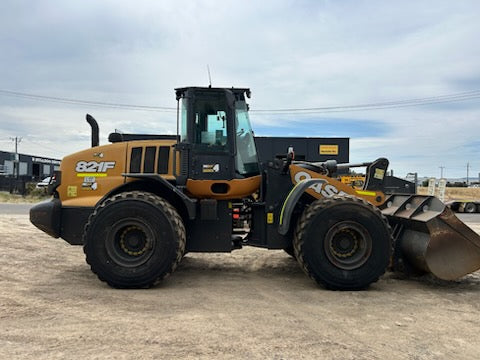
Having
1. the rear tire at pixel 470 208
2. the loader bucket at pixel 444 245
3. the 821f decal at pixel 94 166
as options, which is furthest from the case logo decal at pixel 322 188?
the rear tire at pixel 470 208

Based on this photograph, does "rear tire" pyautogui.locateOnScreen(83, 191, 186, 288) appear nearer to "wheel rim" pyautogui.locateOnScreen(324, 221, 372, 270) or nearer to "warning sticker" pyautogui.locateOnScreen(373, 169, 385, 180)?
"wheel rim" pyautogui.locateOnScreen(324, 221, 372, 270)

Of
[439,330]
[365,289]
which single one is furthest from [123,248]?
[439,330]

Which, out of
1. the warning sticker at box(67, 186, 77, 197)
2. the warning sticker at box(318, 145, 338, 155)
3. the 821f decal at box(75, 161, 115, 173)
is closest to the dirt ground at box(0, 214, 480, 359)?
the warning sticker at box(67, 186, 77, 197)

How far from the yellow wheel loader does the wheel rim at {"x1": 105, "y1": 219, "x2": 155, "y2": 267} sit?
1cm

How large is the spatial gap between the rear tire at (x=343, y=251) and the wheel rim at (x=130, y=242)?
204 cm

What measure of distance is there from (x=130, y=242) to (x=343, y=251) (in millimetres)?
2921

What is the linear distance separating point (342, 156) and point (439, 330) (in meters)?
19.0

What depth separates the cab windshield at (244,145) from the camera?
655 centimetres

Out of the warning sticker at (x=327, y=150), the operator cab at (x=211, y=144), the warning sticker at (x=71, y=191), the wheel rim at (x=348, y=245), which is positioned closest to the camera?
the wheel rim at (x=348, y=245)

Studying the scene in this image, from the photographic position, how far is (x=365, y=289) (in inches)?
231

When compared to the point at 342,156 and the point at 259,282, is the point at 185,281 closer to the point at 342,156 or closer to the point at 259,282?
the point at 259,282

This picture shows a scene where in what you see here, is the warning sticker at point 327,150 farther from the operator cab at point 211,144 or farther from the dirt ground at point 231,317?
the operator cab at point 211,144

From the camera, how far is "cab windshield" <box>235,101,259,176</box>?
655 cm

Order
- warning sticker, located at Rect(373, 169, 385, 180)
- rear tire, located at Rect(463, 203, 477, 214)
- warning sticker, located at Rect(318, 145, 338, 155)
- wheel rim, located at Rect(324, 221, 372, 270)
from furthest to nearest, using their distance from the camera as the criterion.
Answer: rear tire, located at Rect(463, 203, 477, 214) < warning sticker, located at Rect(318, 145, 338, 155) < warning sticker, located at Rect(373, 169, 385, 180) < wheel rim, located at Rect(324, 221, 372, 270)
